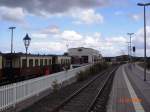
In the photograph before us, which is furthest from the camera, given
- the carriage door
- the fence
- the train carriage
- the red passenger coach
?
the red passenger coach

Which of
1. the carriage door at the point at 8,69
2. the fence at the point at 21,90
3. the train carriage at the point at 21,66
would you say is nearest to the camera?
the fence at the point at 21,90

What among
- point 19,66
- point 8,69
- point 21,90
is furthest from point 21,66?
point 21,90

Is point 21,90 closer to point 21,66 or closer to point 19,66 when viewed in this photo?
point 19,66

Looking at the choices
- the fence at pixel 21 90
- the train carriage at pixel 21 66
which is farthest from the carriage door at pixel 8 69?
the fence at pixel 21 90

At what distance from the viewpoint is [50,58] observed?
A: 46969 mm

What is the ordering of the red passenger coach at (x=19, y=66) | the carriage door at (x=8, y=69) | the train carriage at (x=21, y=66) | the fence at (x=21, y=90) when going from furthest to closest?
the red passenger coach at (x=19, y=66) < the train carriage at (x=21, y=66) < the carriage door at (x=8, y=69) < the fence at (x=21, y=90)

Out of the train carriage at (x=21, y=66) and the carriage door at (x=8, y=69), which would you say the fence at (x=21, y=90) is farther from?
the carriage door at (x=8, y=69)

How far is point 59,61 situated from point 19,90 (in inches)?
1400

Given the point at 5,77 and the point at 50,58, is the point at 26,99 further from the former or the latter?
the point at 50,58

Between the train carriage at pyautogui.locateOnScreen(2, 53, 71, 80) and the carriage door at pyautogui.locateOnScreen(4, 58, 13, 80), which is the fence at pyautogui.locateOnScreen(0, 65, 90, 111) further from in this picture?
the carriage door at pyautogui.locateOnScreen(4, 58, 13, 80)

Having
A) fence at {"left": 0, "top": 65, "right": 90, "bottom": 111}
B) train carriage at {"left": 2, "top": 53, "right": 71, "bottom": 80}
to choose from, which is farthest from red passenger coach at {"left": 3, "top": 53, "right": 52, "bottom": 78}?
fence at {"left": 0, "top": 65, "right": 90, "bottom": 111}

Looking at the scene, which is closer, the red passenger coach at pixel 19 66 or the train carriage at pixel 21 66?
the train carriage at pixel 21 66

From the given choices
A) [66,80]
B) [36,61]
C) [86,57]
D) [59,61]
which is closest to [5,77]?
[66,80]

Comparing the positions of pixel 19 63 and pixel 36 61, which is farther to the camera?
pixel 36 61
